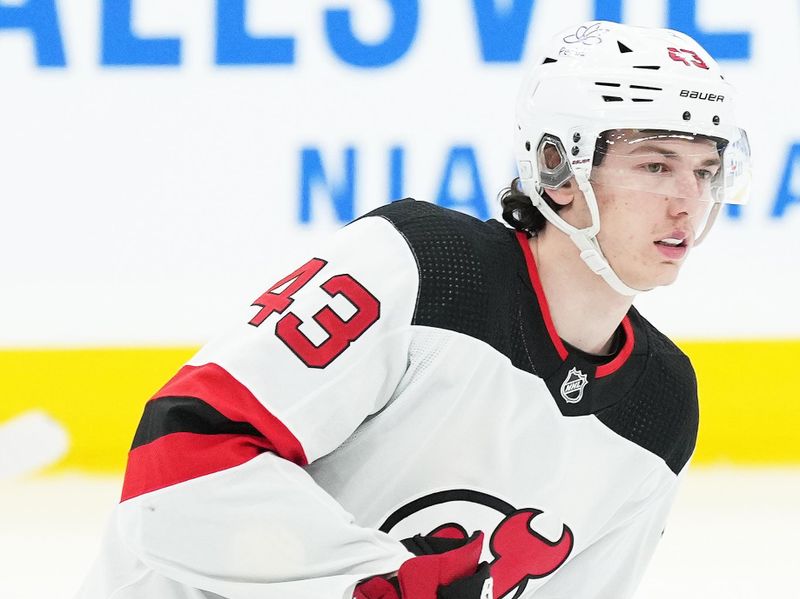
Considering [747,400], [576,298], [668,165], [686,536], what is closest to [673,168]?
[668,165]

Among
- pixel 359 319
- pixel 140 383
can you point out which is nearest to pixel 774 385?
pixel 140 383

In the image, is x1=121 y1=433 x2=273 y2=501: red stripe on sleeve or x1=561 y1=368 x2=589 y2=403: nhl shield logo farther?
x1=561 y1=368 x2=589 y2=403: nhl shield logo

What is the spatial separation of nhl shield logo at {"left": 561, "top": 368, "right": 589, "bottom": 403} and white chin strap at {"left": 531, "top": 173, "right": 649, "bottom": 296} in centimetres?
13

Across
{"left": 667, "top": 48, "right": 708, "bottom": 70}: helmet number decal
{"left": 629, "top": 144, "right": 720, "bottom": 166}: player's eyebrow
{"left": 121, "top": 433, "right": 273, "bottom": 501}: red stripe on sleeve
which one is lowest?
{"left": 121, "top": 433, "right": 273, "bottom": 501}: red stripe on sleeve

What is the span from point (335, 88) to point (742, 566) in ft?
5.54

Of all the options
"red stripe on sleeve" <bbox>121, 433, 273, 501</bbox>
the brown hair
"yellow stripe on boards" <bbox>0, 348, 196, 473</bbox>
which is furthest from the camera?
"yellow stripe on boards" <bbox>0, 348, 196, 473</bbox>

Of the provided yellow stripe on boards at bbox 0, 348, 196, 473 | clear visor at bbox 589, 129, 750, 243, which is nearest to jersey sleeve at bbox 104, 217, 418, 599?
clear visor at bbox 589, 129, 750, 243

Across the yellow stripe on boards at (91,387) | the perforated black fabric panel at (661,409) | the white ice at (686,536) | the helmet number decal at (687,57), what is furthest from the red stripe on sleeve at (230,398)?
the yellow stripe on boards at (91,387)

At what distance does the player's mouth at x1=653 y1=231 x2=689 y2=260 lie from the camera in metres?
1.90

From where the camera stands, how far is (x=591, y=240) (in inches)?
Answer: 75.6

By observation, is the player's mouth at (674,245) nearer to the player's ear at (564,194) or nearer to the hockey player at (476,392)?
the hockey player at (476,392)

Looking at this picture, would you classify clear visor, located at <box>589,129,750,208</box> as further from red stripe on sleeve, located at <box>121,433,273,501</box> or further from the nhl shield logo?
red stripe on sleeve, located at <box>121,433,273,501</box>

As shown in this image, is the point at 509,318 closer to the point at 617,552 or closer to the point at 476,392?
the point at 476,392

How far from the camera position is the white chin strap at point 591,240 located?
1.89 metres
